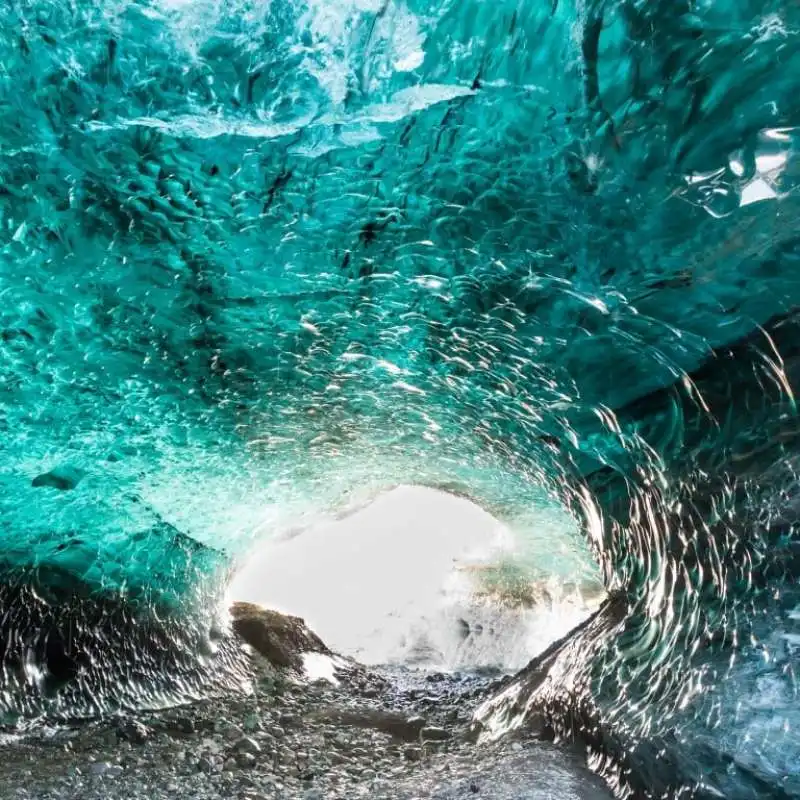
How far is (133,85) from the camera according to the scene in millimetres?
1659

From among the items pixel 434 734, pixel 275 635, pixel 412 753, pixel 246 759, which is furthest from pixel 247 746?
pixel 275 635

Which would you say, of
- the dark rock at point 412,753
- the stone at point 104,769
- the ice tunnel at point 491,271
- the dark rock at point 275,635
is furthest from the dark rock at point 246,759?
the dark rock at point 275,635

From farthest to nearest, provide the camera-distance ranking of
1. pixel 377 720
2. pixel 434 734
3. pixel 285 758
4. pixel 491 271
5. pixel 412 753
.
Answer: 1. pixel 377 720
2. pixel 434 734
3. pixel 412 753
4. pixel 285 758
5. pixel 491 271

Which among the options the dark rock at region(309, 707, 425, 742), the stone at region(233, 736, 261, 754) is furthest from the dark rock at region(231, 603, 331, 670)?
the stone at region(233, 736, 261, 754)

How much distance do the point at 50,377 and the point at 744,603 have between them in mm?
3192

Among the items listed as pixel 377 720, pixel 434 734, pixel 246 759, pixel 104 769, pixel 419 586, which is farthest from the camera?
pixel 419 586

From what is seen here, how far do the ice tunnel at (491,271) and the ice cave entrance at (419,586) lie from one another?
11.8 feet

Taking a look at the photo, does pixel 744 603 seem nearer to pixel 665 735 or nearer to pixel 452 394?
pixel 665 735

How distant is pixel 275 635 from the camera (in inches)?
256

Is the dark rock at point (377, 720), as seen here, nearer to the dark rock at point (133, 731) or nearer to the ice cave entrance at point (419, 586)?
the dark rock at point (133, 731)

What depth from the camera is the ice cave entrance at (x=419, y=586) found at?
7.03m

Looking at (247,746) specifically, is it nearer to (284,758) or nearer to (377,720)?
(284,758)

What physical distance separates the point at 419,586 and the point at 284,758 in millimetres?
5410

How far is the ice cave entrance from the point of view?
7.03 metres
